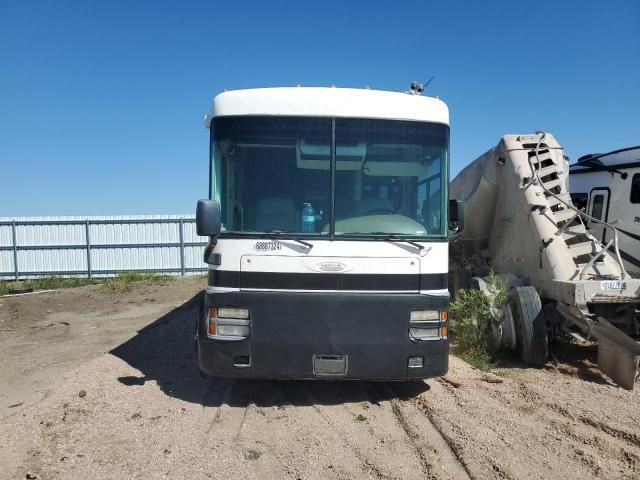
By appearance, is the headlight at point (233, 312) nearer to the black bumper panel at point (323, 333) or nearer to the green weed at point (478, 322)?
the black bumper panel at point (323, 333)

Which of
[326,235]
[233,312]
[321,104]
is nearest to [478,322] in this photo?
[326,235]

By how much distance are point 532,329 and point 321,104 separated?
3.79 metres

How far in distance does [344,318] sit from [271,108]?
7.10 feet

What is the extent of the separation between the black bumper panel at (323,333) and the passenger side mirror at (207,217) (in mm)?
628

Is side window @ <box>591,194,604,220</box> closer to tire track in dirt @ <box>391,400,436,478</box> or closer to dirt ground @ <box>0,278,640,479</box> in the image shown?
dirt ground @ <box>0,278,640,479</box>

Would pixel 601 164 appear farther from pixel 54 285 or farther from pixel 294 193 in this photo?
pixel 54 285

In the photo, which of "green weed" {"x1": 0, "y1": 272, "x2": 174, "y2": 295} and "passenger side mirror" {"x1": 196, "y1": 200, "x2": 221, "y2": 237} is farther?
"green weed" {"x1": 0, "y1": 272, "x2": 174, "y2": 295}

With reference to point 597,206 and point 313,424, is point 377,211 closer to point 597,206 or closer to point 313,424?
point 313,424

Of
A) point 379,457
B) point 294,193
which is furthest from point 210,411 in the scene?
point 294,193

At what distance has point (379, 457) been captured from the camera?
4070mm

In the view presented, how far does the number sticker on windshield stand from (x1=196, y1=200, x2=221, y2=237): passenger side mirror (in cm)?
42

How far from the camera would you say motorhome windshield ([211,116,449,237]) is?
16.5ft

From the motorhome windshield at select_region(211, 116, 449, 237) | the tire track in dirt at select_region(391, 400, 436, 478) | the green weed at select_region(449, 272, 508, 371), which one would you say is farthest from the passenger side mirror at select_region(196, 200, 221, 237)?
the green weed at select_region(449, 272, 508, 371)

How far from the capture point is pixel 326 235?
4.96 m
